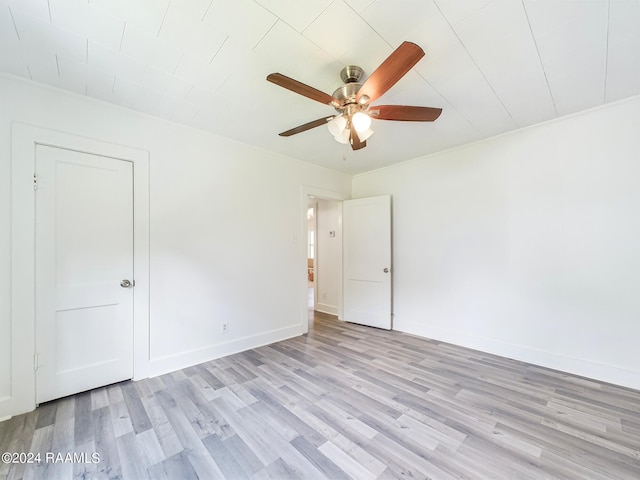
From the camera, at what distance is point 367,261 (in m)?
4.44

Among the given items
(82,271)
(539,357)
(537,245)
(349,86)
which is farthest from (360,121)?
(539,357)

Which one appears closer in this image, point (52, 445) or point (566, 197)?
point (52, 445)

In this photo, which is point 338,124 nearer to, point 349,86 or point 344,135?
point 344,135

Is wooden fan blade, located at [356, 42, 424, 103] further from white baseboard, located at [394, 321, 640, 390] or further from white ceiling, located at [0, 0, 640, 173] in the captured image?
white baseboard, located at [394, 321, 640, 390]

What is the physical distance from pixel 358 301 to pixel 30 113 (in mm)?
4301

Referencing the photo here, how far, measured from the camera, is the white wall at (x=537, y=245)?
8.25 feet

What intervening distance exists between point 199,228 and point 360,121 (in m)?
2.09

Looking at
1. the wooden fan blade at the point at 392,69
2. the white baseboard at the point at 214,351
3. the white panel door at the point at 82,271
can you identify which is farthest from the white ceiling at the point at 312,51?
the white baseboard at the point at 214,351

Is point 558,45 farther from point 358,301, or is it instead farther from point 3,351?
point 3,351

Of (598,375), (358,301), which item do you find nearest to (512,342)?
(598,375)

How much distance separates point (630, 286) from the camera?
247 centimetres

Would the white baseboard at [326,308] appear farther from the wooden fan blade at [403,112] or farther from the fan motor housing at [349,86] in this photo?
the fan motor housing at [349,86]

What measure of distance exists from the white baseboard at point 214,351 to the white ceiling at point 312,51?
2.47 meters

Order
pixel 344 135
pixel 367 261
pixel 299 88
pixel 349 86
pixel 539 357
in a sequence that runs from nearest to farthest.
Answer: pixel 299 88, pixel 349 86, pixel 344 135, pixel 539 357, pixel 367 261
